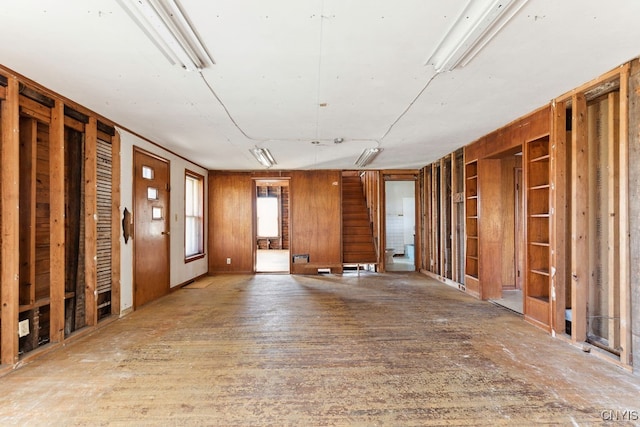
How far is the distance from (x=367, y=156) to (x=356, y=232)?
241cm

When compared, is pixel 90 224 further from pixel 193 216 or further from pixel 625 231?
pixel 625 231

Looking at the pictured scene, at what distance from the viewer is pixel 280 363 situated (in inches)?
101

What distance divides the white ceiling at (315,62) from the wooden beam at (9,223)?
36cm

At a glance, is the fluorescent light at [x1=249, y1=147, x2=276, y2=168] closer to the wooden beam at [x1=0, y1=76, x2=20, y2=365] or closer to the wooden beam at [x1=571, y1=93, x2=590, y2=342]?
the wooden beam at [x1=0, y1=76, x2=20, y2=365]

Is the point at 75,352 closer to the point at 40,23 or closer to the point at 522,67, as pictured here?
the point at 40,23

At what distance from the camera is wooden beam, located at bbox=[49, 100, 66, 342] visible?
2879 millimetres

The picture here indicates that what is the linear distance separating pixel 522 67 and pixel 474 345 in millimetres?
2463

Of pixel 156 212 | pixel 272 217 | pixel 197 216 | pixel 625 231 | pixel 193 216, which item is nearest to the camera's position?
pixel 625 231

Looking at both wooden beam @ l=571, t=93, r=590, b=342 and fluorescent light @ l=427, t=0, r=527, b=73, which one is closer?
fluorescent light @ l=427, t=0, r=527, b=73

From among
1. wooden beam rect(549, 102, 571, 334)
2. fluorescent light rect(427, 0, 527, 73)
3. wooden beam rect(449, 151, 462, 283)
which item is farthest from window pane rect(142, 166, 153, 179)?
wooden beam rect(549, 102, 571, 334)

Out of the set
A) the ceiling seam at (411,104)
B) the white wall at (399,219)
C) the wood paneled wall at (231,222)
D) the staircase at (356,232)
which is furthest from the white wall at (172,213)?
the white wall at (399,219)

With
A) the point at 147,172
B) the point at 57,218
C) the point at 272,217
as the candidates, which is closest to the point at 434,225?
the point at 147,172

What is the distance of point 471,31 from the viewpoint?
1.87 m

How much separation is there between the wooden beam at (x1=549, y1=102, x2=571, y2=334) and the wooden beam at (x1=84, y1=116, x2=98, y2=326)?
4.92 metres
